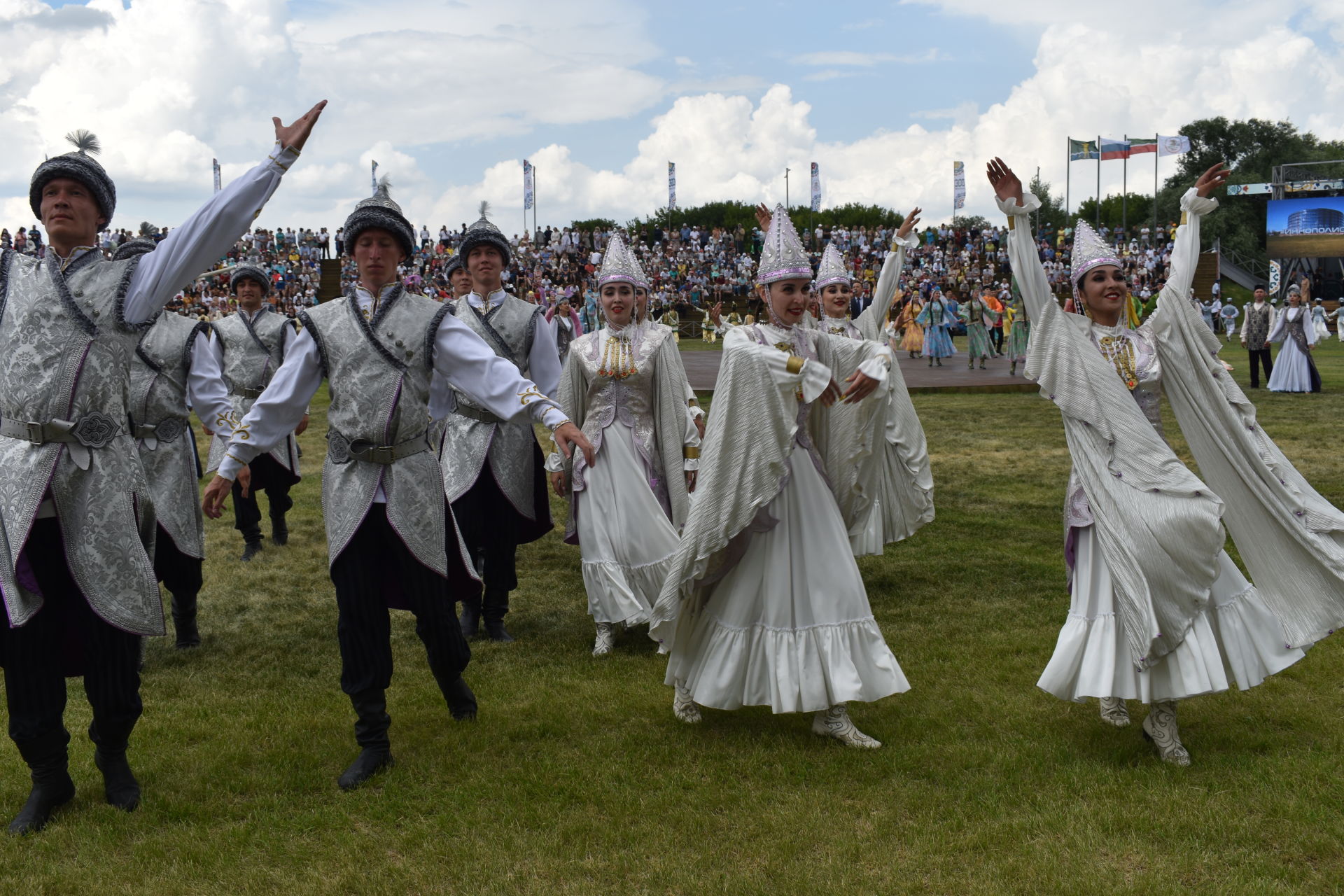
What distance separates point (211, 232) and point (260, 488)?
531cm

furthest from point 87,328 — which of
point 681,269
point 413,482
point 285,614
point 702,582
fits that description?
point 681,269

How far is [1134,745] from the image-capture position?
445 cm

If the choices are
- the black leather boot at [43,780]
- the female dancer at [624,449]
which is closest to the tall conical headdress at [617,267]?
the female dancer at [624,449]

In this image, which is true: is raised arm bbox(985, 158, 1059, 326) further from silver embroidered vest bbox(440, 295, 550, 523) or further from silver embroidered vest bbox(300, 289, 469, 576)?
silver embroidered vest bbox(440, 295, 550, 523)

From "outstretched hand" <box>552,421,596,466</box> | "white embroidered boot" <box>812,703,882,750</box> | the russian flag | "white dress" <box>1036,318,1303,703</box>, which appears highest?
the russian flag

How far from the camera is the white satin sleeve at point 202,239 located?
12.7 feet

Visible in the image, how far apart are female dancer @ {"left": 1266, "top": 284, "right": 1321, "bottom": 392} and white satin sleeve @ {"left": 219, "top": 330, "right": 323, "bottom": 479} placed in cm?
1815

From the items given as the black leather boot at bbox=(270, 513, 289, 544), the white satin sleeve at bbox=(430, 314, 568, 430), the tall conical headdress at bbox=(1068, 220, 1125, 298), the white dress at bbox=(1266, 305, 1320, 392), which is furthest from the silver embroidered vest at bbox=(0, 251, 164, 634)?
the white dress at bbox=(1266, 305, 1320, 392)

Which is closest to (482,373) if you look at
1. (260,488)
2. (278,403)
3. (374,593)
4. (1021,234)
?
(278,403)

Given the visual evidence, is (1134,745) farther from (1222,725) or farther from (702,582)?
(702,582)

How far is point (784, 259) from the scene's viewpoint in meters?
4.73

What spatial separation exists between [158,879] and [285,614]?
3.57 meters

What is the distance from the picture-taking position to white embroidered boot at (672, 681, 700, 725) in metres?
4.95

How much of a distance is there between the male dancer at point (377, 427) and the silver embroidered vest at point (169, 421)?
189 cm
